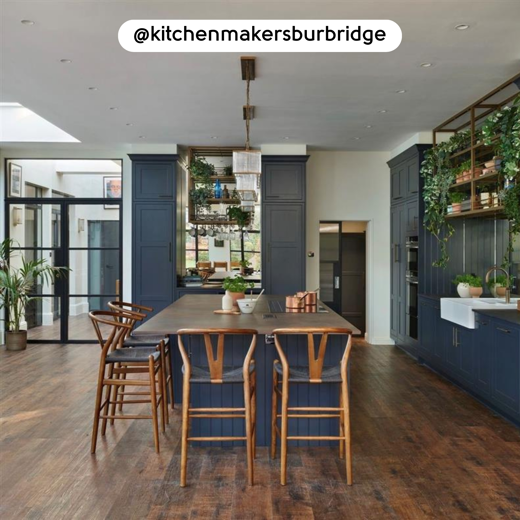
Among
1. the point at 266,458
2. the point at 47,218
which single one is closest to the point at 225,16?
the point at 266,458

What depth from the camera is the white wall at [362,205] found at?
26.2 feet

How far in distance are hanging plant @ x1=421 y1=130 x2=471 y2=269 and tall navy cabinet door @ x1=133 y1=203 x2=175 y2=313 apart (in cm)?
343

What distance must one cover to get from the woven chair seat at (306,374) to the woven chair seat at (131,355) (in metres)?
0.93

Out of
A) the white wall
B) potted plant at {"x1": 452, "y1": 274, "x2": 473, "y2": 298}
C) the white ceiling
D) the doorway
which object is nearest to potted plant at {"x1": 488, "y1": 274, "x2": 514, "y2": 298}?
potted plant at {"x1": 452, "y1": 274, "x2": 473, "y2": 298}

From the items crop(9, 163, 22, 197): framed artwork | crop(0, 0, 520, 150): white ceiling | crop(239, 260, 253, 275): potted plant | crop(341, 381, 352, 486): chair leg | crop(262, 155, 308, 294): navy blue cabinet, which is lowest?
crop(341, 381, 352, 486): chair leg

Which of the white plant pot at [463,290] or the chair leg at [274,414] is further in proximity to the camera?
the white plant pot at [463,290]

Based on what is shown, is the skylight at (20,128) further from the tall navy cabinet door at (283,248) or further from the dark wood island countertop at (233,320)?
the dark wood island countertop at (233,320)

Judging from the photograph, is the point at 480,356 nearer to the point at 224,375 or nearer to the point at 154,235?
the point at 224,375

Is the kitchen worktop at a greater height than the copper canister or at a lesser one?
lesser

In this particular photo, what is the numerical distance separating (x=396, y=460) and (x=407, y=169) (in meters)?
4.56

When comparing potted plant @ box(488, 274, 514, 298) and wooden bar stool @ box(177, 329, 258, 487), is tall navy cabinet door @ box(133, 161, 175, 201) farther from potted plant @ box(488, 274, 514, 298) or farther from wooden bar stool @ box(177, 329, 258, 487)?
wooden bar stool @ box(177, 329, 258, 487)

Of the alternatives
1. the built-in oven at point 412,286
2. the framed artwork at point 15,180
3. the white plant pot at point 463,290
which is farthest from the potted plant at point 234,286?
the framed artwork at point 15,180

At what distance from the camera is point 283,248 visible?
7.33 m

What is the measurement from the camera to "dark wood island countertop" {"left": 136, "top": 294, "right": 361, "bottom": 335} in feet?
11.1
